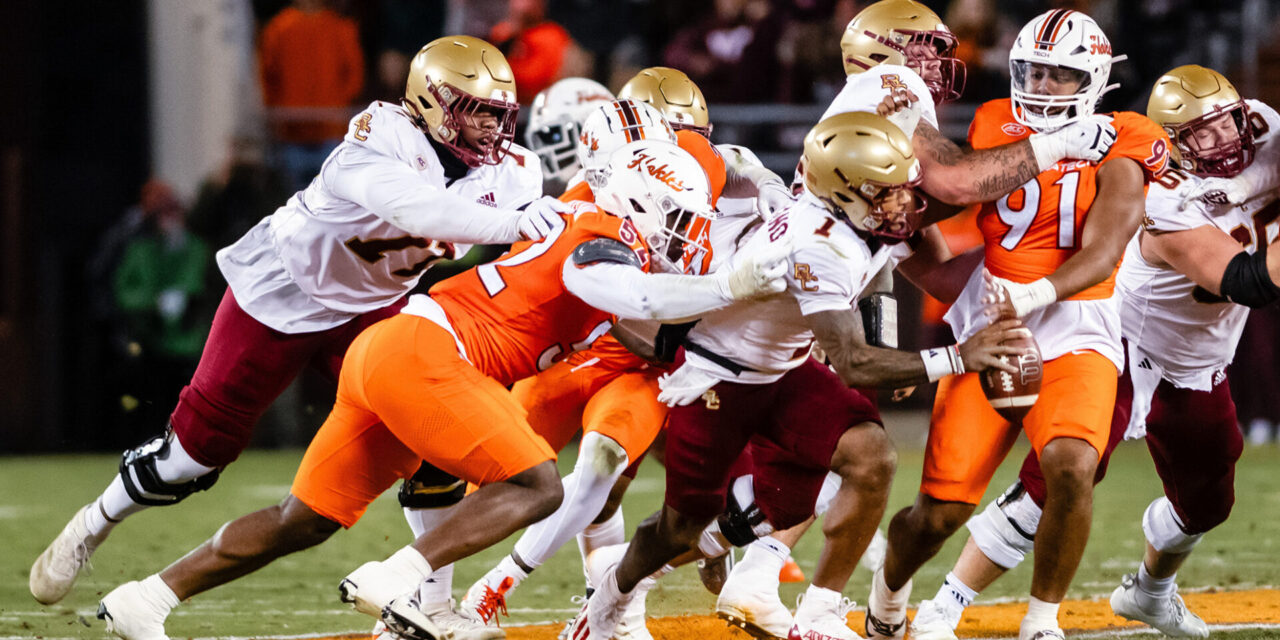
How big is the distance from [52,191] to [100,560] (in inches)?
251

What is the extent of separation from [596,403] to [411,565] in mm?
1024

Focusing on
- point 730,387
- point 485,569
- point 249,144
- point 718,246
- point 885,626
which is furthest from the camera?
point 249,144

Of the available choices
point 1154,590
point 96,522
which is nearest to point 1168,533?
point 1154,590

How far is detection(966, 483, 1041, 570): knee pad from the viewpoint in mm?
5484

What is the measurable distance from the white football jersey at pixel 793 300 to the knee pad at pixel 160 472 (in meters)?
1.95

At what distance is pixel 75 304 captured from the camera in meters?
12.3

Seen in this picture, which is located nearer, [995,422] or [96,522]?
[995,422]

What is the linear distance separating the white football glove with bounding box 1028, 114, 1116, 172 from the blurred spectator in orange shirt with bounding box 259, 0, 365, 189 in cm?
783

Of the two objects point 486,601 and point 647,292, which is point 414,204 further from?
point 486,601

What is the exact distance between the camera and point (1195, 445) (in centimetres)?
575

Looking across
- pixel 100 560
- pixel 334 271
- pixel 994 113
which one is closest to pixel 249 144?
pixel 100 560

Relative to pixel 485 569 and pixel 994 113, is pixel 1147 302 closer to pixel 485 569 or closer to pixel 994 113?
pixel 994 113

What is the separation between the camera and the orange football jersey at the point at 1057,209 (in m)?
5.25

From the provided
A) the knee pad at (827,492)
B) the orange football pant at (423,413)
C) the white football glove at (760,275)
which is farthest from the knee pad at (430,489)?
the white football glove at (760,275)
